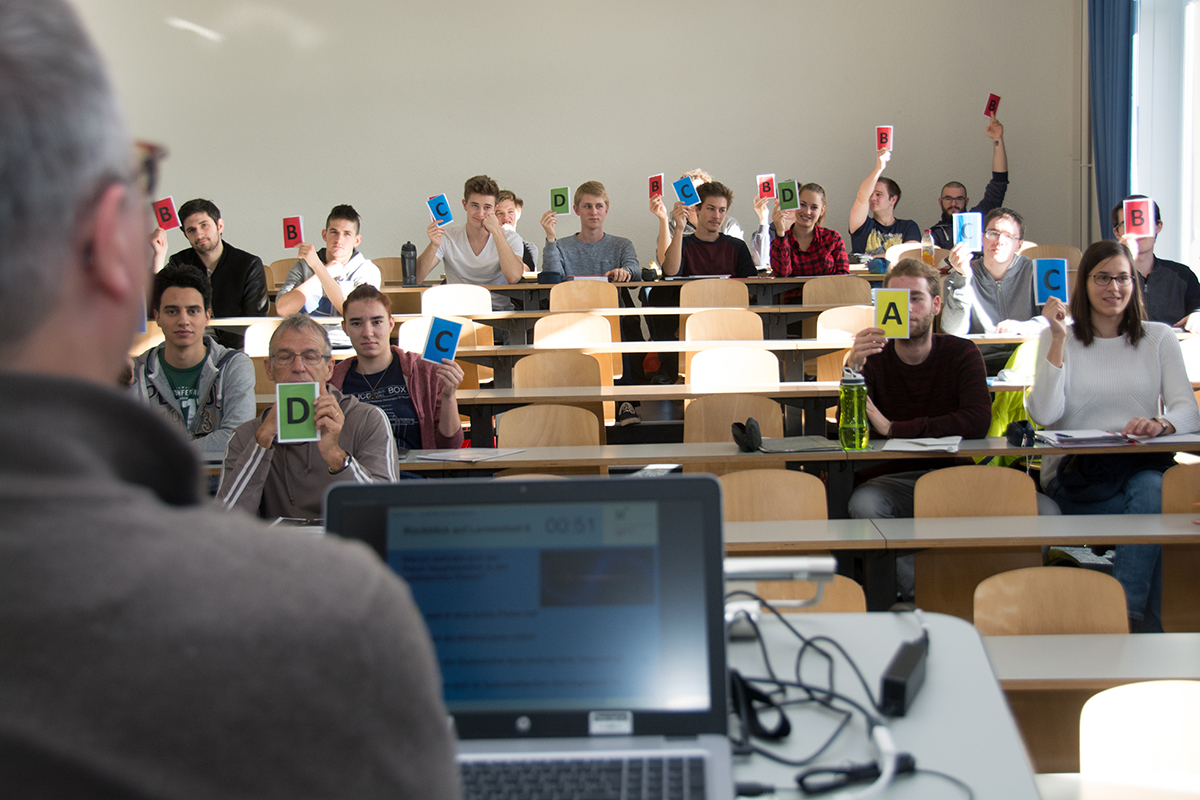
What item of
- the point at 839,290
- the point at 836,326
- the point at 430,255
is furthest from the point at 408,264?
the point at 836,326

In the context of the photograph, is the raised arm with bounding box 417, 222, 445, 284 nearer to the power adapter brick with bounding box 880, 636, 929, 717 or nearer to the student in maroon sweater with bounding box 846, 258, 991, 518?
the student in maroon sweater with bounding box 846, 258, 991, 518

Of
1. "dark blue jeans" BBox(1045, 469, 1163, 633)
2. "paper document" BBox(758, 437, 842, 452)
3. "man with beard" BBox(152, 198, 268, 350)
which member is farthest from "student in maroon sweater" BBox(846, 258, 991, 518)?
"man with beard" BBox(152, 198, 268, 350)

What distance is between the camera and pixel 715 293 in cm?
554

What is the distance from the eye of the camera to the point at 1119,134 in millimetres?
6852

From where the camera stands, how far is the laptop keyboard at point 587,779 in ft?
2.69

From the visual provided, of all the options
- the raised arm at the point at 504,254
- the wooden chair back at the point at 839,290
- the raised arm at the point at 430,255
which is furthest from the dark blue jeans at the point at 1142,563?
the raised arm at the point at 430,255

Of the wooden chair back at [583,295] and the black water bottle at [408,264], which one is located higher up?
the black water bottle at [408,264]

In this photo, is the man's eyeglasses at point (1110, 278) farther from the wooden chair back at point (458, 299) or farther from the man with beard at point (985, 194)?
the man with beard at point (985, 194)

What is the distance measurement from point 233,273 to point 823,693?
4939 millimetres

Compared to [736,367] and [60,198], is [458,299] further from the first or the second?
[60,198]

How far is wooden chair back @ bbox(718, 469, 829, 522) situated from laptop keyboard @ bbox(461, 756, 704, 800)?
1727 millimetres

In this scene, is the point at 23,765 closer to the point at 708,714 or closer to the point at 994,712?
the point at 708,714

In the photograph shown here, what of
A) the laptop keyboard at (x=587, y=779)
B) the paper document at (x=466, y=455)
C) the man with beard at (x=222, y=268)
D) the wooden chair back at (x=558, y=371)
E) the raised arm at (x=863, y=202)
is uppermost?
the raised arm at (x=863, y=202)

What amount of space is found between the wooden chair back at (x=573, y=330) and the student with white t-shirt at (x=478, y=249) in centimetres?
111
